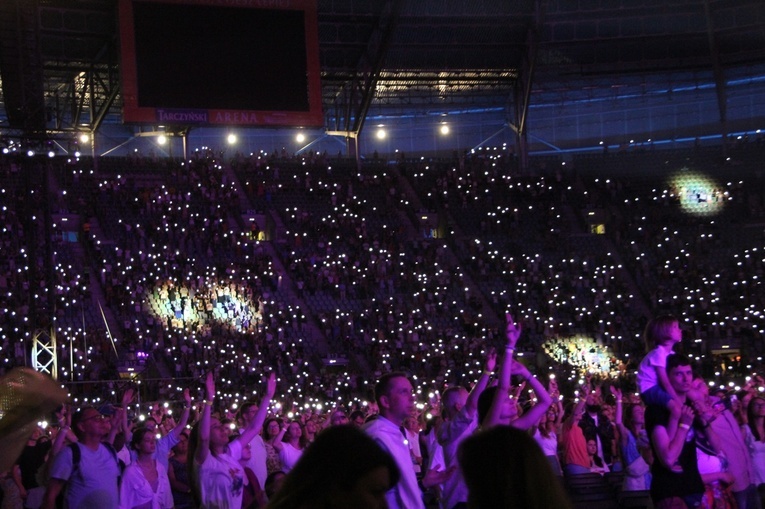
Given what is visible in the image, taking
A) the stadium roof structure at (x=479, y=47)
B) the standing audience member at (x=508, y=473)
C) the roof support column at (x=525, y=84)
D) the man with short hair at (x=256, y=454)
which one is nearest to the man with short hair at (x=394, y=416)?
the standing audience member at (x=508, y=473)

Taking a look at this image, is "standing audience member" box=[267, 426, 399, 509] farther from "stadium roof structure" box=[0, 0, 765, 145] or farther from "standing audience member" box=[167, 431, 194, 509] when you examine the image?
"stadium roof structure" box=[0, 0, 765, 145]

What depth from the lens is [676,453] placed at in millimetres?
5957

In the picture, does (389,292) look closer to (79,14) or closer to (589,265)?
(589,265)

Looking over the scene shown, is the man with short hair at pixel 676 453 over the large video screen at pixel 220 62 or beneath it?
beneath

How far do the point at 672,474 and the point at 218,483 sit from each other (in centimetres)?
285

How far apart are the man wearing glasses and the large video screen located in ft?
82.0

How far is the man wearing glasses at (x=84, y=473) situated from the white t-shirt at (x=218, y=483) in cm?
75

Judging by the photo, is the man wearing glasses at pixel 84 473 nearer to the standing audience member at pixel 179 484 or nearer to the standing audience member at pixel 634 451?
the standing audience member at pixel 179 484

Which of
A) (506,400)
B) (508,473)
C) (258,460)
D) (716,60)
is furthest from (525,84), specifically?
(508,473)

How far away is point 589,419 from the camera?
12.4 metres

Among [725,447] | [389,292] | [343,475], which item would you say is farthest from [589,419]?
[389,292]

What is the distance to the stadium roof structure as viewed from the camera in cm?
3559

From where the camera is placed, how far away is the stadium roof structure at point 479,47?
35594 mm

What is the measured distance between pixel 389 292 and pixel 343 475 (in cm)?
3077
